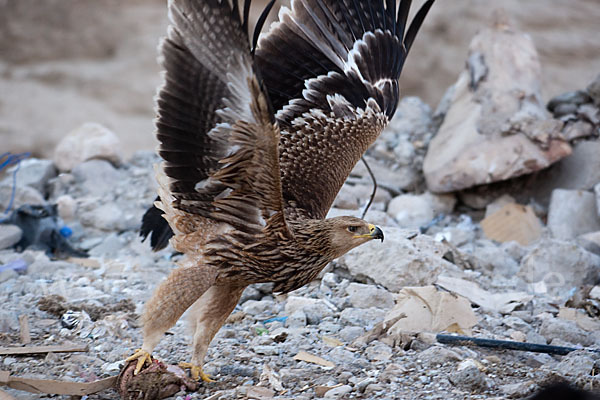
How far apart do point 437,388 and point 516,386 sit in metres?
0.33

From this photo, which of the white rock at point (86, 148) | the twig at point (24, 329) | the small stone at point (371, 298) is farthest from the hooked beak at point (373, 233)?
the white rock at point (86, 148)

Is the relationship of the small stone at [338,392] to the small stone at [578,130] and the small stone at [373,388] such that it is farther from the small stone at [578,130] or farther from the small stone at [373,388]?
the small stone at [578,130]

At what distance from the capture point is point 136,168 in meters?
7.73

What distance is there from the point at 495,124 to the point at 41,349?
16.0ft

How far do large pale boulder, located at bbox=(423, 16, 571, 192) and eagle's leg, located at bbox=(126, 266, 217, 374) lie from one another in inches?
162

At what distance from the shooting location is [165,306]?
3215 mm

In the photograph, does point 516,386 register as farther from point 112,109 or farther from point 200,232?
point 112,109

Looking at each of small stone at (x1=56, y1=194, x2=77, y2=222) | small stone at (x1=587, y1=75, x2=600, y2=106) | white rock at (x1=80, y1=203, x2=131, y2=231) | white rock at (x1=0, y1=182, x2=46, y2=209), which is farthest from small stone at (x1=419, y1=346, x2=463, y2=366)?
small stone at (x1=587, y1=75, x2=600, y2=106)

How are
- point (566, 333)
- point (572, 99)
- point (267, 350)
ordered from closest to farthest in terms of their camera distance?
1. point (267, 350)
2. point (566, 333)
3. point (572, 99)

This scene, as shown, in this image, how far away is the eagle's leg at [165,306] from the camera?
10.5 feet

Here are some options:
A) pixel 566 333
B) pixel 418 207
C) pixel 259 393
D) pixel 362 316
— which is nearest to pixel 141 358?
pixel 259 393

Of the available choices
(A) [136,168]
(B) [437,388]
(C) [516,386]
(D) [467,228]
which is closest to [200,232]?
(B) [437,388]

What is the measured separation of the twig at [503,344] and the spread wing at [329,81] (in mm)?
961

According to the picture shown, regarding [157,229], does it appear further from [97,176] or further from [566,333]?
[97,176]
